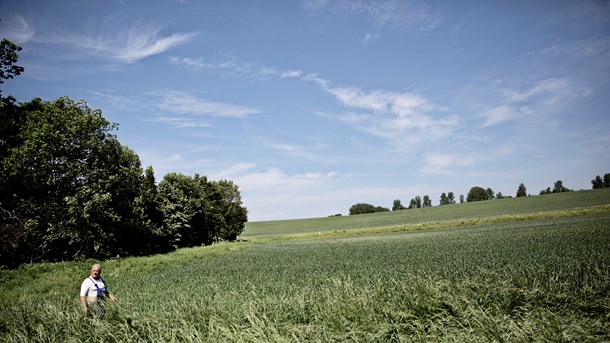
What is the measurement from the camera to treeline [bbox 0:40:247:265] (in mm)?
25438

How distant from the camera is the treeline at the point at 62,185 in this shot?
25.4 metres

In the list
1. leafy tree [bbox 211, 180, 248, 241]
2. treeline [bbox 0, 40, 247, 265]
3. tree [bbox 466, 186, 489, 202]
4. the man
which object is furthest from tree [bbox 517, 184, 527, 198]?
the man

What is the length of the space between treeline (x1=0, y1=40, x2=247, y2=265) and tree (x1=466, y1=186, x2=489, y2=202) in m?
144

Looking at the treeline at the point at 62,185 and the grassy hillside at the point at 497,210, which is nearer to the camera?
the treeline at the point at 62,185

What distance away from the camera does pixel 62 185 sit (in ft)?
90.3

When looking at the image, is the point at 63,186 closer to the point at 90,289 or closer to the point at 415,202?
the point at 90,289

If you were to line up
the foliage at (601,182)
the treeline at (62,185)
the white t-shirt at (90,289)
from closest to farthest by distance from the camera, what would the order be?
the white t-shirt at (90,289) → the treeline at (62,185) → the foliage at (601,182)

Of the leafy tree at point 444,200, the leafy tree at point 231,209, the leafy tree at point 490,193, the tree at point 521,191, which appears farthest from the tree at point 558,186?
the leafy tree at point 231,209

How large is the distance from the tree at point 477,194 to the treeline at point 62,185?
471 feet

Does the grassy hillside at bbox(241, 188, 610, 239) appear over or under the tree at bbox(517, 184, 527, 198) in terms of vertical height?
under

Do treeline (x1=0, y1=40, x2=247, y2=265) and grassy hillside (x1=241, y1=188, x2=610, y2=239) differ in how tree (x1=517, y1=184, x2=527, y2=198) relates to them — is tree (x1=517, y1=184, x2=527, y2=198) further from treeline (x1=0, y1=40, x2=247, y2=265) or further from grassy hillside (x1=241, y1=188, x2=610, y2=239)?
treeline (x1=0, y1=40, x2=247, y2=265)

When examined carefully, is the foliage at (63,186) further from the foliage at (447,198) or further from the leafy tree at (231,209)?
the foliage at (447,198)

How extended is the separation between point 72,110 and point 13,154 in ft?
20.4

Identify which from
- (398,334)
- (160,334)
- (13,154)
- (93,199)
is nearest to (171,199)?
(93,199)
